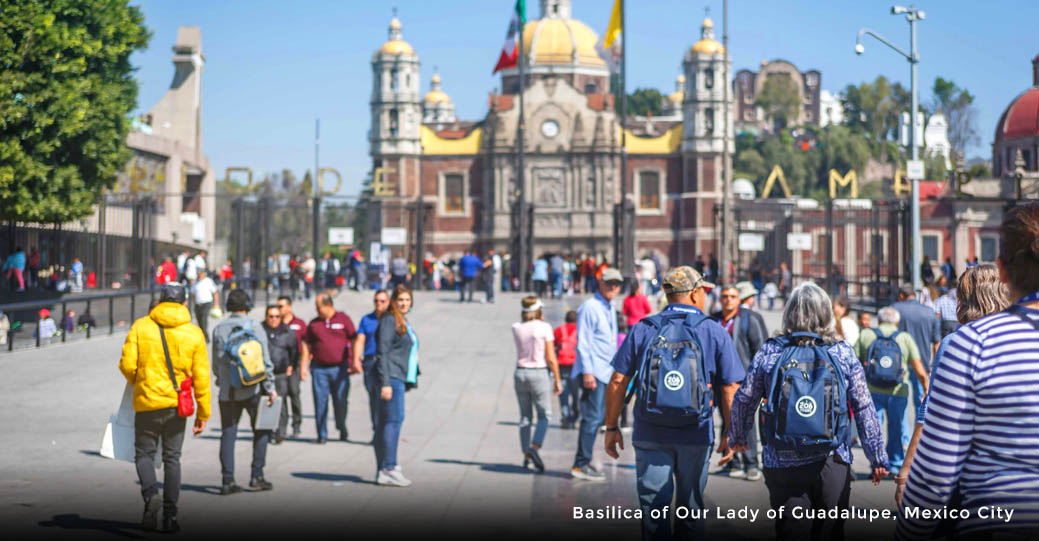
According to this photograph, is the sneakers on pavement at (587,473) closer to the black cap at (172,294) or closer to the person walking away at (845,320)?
the person walking away at (845,320)

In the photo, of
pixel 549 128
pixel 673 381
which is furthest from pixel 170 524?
pixel 549 128

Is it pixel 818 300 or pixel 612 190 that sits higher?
pixel 612 190

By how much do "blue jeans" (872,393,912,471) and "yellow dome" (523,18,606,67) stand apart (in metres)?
58.9

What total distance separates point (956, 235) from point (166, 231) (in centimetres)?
3481

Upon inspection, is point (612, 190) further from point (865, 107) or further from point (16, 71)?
point (865, 107)

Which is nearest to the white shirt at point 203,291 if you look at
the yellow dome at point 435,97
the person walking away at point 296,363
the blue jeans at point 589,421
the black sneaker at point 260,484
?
the person walking away at point 296,363

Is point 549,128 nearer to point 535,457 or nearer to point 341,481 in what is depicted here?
point 535,457

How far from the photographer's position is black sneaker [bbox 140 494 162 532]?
279 inches

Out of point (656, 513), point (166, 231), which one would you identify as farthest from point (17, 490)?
point (166, 231)

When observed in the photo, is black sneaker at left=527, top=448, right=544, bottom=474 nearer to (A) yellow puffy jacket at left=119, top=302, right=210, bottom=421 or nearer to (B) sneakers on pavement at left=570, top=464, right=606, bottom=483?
(B) sneakers on pavement at left=570, top=464, right=606, bottom=483

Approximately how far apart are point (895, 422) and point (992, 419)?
6.28m

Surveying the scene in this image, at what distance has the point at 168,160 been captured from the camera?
1651 inches

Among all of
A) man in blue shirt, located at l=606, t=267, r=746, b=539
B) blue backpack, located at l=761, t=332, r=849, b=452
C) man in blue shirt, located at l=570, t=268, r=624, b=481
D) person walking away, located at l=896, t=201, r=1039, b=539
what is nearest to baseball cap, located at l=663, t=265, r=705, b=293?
man in blue shirt, located at l=606, t=267, r=746, b=539

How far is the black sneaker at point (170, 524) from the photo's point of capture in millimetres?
7117
